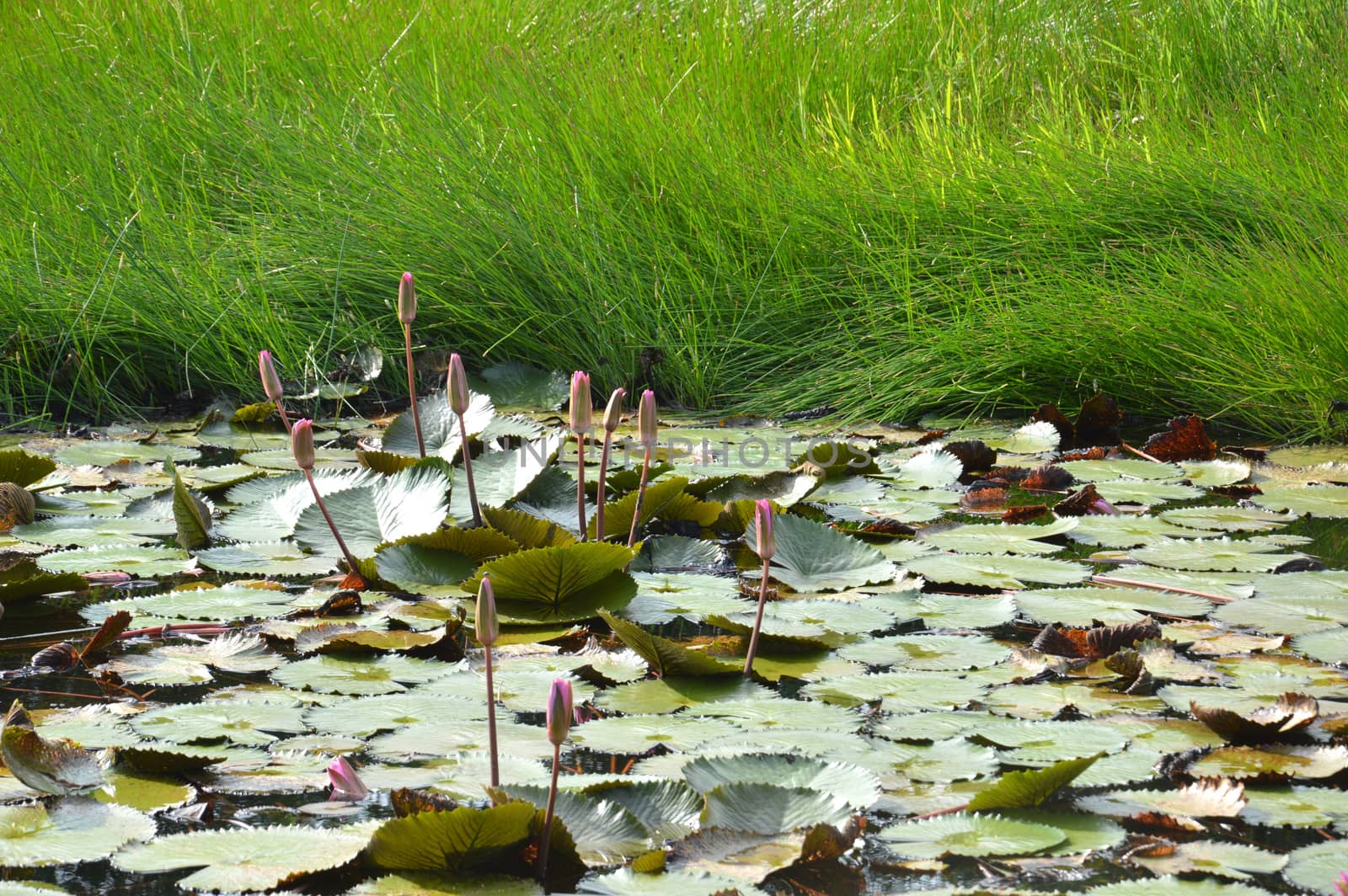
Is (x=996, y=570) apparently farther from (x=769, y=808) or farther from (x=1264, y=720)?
(x=769, y=808)

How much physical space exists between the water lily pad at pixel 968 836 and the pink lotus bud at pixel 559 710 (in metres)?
0.32

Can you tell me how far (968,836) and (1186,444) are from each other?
71.6 inches

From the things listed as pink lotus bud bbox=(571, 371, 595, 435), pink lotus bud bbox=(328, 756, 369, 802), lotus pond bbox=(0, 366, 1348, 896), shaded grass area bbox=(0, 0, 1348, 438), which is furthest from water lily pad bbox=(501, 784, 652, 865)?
shaded grass area bbox=(0, 0, 1348, 438)

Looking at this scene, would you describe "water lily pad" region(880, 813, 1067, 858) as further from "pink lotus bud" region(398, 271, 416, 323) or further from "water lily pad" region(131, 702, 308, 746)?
"pink lotus bud" region(398, 271, 416, 323)

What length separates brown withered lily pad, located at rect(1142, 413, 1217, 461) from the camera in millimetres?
2584

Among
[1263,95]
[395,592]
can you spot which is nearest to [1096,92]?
[1263,95]

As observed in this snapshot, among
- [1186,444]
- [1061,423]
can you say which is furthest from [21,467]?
[1186,444]

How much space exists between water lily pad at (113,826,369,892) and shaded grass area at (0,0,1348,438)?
2233 millimetres

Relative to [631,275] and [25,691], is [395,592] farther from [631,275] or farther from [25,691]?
[631,275]

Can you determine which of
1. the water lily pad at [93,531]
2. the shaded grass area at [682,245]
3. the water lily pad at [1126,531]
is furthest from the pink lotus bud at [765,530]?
the shaded grass area at [682,245]

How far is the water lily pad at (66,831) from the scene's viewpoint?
37.2 inches

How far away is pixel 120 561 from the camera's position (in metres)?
1.80

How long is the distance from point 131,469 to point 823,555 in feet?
4.73

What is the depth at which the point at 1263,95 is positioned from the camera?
450cm
